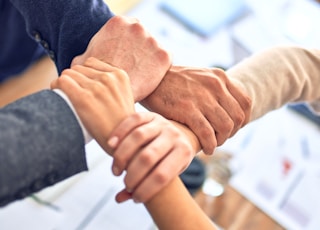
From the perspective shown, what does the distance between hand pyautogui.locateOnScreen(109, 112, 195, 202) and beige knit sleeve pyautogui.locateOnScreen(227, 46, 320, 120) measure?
0.20 metres

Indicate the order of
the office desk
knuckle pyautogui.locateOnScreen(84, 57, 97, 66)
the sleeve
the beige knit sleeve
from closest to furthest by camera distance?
the sleeve < knuckle pyautogui.locateOnScreen(84, 57, 97, 66) < the beige knit sleeve < the office desk

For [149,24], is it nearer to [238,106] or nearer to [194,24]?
[194,24]

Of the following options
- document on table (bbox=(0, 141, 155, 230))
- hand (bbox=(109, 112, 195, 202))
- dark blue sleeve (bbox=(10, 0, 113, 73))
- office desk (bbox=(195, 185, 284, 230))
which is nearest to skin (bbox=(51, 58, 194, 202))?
hand (bbox=(109, 112, 195, 202))

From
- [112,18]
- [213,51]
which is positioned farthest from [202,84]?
[213,51]

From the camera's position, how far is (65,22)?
613 mm

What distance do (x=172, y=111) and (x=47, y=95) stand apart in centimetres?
18

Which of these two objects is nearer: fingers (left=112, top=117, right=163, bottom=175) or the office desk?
fingers (left=112, top=117, right=163, bottom=175)

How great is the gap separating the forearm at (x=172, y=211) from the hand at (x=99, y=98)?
74 mm

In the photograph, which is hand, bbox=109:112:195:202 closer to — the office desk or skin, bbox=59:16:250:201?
skin, bbox=59:16:250:201

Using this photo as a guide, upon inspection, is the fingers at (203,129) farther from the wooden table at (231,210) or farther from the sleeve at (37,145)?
the wooden table at (231,210)

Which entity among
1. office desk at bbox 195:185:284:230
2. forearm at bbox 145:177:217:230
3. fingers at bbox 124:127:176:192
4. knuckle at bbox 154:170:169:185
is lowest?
office desk at bbox 195:185:284:230

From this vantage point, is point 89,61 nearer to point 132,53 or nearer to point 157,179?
point 132,53

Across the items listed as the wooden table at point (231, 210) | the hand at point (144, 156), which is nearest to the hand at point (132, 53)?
the hand at point (144, 156)

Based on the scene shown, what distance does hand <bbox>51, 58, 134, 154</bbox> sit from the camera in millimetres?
468
